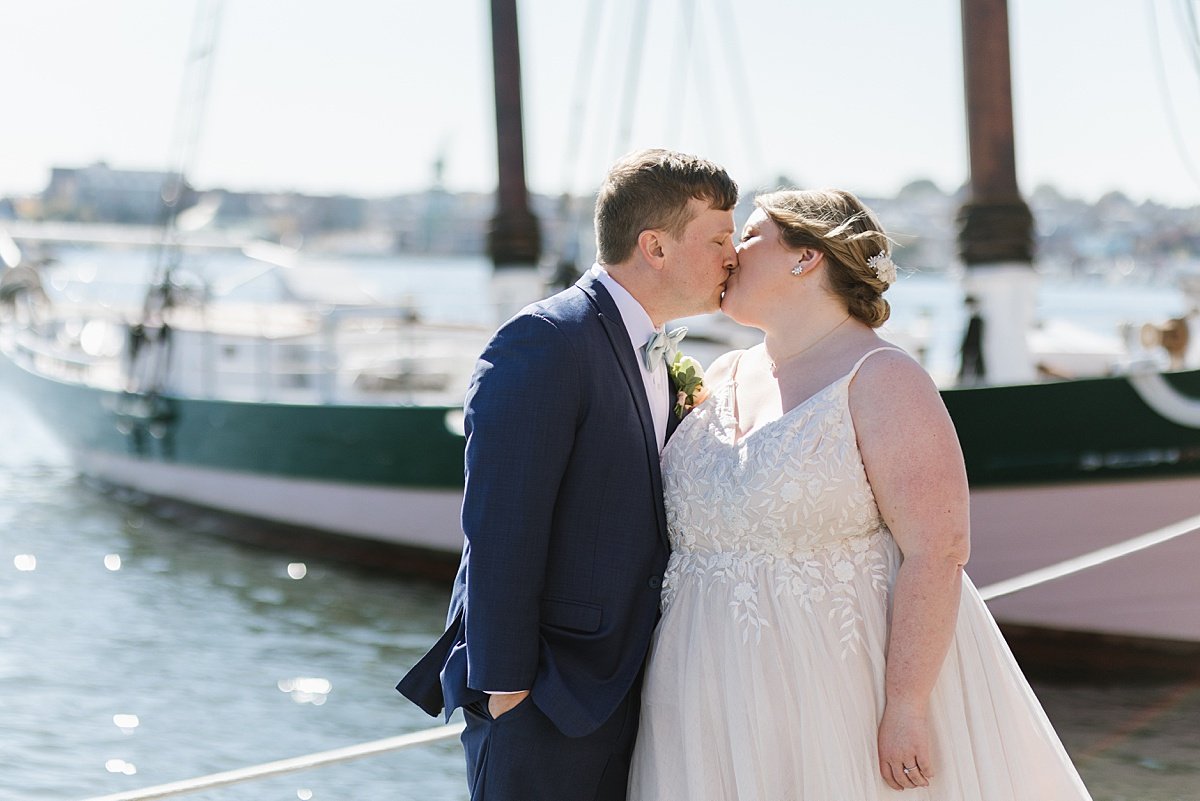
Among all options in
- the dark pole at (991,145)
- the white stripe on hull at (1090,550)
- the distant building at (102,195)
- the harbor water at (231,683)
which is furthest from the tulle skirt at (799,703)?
the distant building at (102,195)

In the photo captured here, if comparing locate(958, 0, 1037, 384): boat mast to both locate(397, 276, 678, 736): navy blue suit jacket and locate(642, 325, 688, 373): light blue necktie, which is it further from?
locate(397, 276, 678, 736): navy blue suit jacket

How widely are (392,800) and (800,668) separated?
4.25 meters

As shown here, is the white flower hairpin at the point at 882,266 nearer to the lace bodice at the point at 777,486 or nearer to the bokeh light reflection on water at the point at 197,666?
the lace bodice at the point at 777,486

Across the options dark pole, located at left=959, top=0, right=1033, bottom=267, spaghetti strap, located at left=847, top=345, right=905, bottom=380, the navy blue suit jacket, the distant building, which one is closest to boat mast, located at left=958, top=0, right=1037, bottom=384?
dark pole, located at left=959, top=0, right=1033, bottom=267

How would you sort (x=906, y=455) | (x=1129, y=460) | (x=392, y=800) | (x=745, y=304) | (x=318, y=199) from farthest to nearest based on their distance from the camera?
1. (x=318, y=199)
2. (x=1129, y=460)
3. (x=392, y=800)
4. (x=745, y=304)
5. (x=906, y=455)

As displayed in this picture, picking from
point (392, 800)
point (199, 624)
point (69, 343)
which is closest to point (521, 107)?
point (199, 624)

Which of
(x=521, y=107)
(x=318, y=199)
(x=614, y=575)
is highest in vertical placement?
(x=318, y=199)

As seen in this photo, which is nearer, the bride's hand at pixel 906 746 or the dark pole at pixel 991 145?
the bride's hand at pixel 906 746

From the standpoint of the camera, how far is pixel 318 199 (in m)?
86.1

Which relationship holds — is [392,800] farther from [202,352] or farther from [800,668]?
[202,352]

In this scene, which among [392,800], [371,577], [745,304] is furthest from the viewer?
[371,577]

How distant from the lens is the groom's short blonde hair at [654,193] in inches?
93.4

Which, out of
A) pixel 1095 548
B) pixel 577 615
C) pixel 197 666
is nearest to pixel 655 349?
pixel 577 615

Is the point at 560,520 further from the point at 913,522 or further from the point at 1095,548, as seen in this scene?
the point at 1095,548
